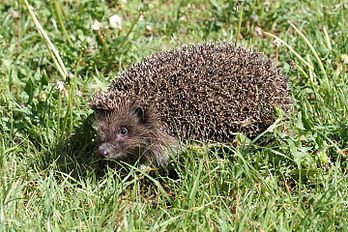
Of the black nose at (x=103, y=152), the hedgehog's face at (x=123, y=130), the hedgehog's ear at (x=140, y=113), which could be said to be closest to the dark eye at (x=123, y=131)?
the hedgehog's face at (x=123, y=130)

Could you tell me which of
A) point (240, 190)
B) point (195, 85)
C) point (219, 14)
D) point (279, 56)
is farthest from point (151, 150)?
point (219, 14)

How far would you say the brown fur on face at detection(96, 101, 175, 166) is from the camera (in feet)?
18.7

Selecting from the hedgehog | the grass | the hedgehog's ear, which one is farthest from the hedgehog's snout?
the hedgehog's ear

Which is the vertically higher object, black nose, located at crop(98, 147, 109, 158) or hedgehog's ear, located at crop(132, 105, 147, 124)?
hedgehog's ear, located at crop(132, 105, 147, 124)

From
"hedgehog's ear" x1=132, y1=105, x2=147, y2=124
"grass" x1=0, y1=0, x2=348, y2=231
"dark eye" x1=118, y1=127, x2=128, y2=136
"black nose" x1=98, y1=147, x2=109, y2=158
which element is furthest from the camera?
"dark eye" x1=118, y1=127, x2=128, y2=136

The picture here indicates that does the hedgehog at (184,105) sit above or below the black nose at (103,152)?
above

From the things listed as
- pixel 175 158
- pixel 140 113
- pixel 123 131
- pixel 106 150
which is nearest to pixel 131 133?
pixel 123 131

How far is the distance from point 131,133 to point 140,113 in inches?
7.9

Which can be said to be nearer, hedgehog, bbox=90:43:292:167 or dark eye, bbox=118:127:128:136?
hedgehog, bbox=90:43:292:167

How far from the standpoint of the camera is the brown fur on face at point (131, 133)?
5.71 metres

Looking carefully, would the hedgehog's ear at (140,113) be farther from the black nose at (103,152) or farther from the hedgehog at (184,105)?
the black nose at (103,152)

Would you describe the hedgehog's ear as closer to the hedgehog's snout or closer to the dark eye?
the dark eye

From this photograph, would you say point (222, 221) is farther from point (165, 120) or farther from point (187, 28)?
point (187, 28)

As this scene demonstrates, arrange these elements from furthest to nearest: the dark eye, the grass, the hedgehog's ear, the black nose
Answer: the dark eye, the hedgehog's ear, the black nose, the grass
